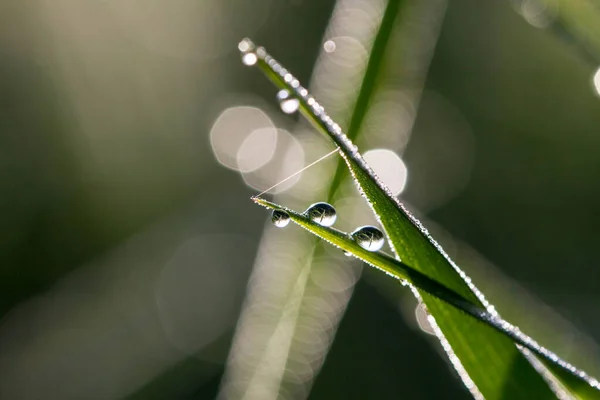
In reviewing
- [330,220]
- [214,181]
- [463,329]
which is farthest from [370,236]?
[214,181]

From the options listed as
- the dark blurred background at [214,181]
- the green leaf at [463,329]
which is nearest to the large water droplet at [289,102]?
the green leaf at [463,329]

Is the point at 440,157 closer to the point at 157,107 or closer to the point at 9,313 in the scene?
the point at 157,107

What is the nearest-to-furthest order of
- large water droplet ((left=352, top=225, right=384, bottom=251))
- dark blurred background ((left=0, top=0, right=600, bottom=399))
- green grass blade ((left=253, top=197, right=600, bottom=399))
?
green grass blade ((left=253, top=197, right=600, bottom=399)) < large water droplet ((left=352, top=225, right=384, bottom=251)) < dark blurred background ((left=0, top=0, right=600, bottom=399))

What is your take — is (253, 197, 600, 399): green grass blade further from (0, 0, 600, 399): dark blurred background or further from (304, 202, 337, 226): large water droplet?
(0, 0, 600, 399): dark blurred background

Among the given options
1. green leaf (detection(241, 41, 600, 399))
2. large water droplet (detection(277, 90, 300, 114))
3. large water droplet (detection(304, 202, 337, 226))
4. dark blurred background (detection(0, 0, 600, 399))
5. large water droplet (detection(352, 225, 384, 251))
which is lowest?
green leaf (detection(241, 41, 600, 399))

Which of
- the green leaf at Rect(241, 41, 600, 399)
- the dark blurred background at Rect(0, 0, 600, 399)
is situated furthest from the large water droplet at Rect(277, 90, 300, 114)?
the dark blurred background at Rect(0, 0, 600, 399)

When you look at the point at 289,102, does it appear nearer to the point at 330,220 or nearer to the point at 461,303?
the point at 330,220
